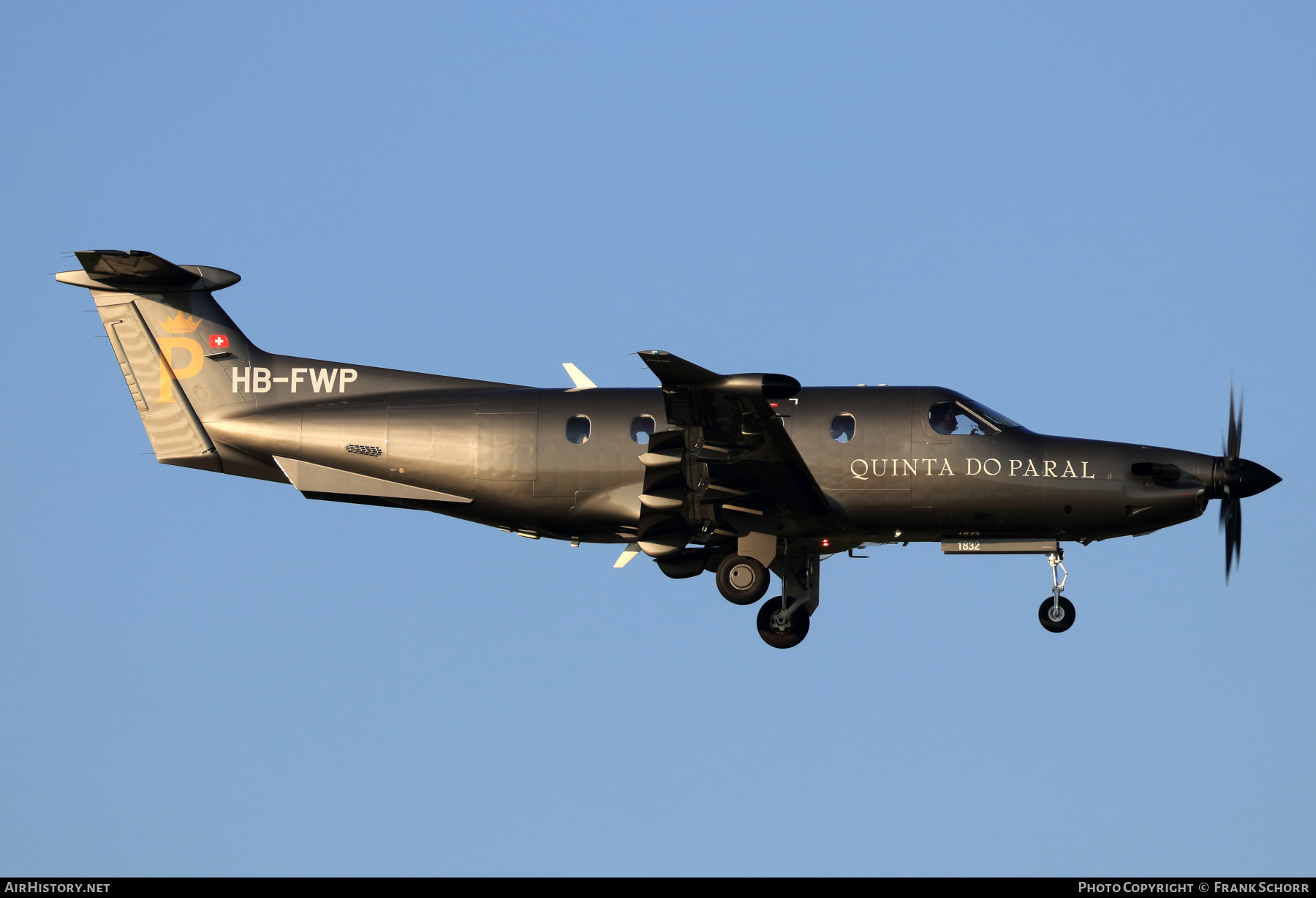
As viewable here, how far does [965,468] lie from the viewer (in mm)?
23641

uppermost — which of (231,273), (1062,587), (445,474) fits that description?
(231,273)

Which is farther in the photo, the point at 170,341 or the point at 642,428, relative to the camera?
the point at 170,341

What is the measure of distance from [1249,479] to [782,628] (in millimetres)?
7549

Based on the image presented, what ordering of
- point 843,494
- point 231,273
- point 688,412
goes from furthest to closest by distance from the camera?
point 231,273 → point 843,494 → point 688,412

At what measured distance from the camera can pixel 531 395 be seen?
24.9 meters

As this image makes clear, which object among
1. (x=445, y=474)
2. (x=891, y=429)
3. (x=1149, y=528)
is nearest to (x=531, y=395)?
(x=445, y=474)

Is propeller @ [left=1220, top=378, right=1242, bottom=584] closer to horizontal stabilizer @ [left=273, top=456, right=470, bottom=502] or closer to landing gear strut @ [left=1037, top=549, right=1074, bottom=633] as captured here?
landing gear strut @ [left=1037, top=549, right=1074, bottom=633]

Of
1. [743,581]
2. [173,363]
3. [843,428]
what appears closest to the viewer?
[743,581]

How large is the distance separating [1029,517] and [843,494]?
113 inches

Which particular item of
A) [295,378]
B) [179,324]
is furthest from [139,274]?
[295,378]

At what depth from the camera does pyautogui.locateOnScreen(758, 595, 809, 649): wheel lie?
83.1 feet

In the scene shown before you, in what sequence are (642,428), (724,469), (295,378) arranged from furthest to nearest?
(295,378), (642,428), (724,469)

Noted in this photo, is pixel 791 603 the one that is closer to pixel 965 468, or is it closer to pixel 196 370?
pixel 965 468

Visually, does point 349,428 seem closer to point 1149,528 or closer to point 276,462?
point 276,462
